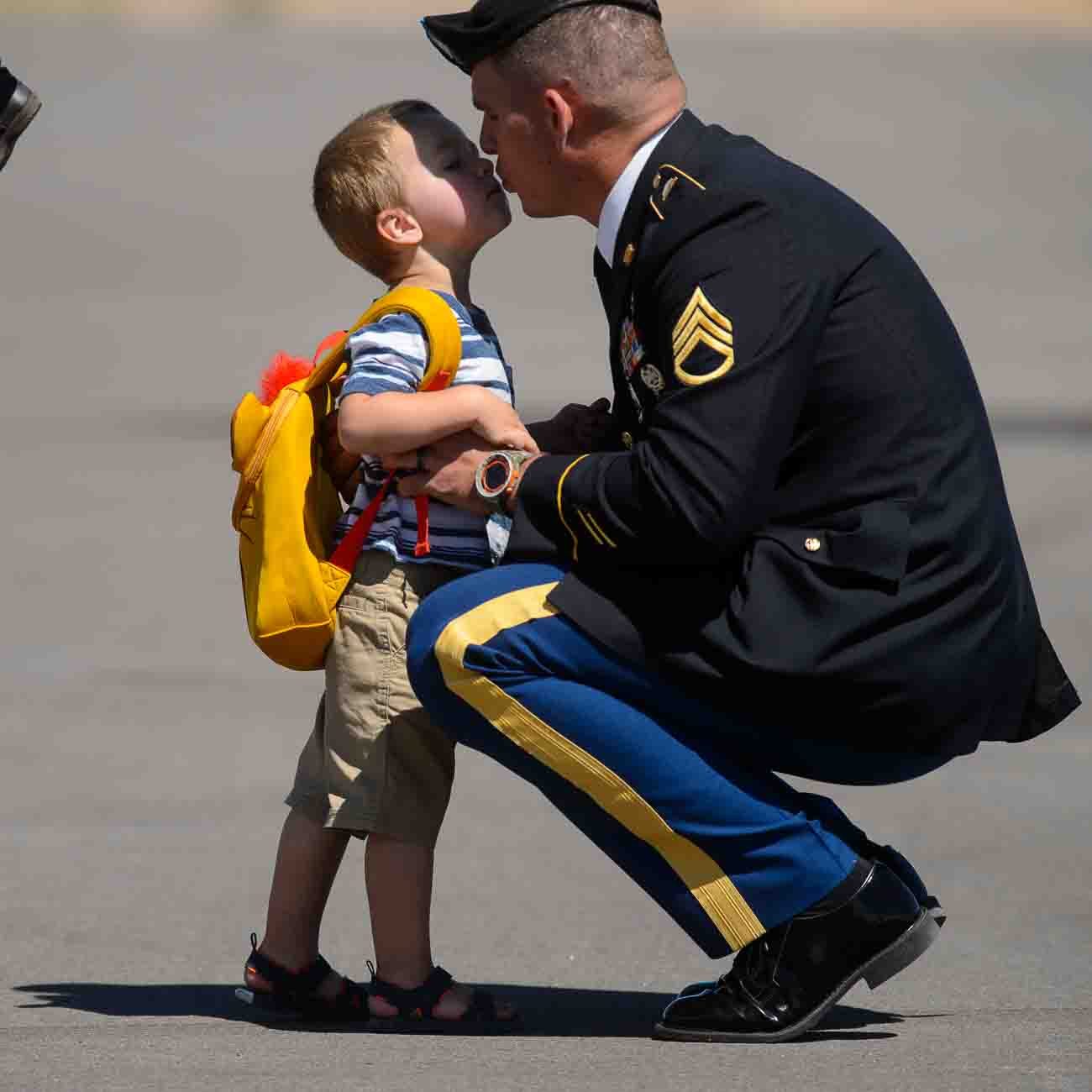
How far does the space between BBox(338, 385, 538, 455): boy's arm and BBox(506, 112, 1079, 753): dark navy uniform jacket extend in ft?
0.39

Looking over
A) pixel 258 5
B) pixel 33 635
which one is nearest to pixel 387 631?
pixel 33 635

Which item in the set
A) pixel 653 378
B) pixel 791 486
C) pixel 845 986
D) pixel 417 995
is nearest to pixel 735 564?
pixel 791 486

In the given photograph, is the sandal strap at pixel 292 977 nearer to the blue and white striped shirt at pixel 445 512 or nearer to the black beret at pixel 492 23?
the blue and white striped shirt at pixel 445 512

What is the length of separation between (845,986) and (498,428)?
0.95 m

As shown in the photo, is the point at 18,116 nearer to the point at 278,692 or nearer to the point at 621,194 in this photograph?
the point at 621,194

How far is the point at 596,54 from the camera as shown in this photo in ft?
10.7

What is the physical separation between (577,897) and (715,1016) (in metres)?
1.19

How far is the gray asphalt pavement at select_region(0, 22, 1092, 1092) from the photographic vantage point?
10.4 ft

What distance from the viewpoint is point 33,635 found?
22.3ft

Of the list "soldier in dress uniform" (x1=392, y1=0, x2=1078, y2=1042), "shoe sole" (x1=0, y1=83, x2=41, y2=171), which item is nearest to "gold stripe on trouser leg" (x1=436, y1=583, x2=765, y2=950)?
"soldier in dress uniform" (x1=392, y1=0, x2=1078, y2=1042)

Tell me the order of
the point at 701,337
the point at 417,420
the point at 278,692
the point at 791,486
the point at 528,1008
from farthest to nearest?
1. the point at 278,692
2. the point at 528,1008
3. the point at 417,420
4. the point at 791,486
5. the point at 701,337

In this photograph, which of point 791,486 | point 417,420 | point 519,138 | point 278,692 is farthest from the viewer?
point 278,692

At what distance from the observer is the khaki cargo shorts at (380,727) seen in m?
3.39

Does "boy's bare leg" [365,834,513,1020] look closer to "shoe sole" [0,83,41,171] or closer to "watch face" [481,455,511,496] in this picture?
"watch face" [481,455,511,496]
